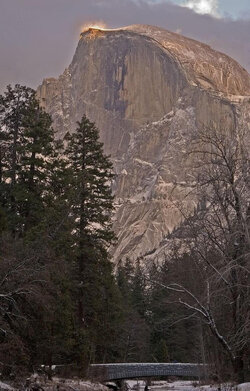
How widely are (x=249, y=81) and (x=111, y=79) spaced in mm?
40622

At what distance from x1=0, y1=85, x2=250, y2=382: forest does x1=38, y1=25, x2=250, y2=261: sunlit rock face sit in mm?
134365

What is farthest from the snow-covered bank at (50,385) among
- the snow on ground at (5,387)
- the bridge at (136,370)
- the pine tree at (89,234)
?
the bridge at (136,370)

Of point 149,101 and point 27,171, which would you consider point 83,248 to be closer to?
point 27,171

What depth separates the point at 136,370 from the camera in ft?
121

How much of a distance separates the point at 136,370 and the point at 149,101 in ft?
520

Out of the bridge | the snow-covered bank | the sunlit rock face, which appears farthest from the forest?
the sunlit rock face

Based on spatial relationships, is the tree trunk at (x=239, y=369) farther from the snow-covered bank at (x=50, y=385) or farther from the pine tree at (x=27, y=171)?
the pine tree at (x=27, y=171)

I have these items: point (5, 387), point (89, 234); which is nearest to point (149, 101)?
point (89, 234)

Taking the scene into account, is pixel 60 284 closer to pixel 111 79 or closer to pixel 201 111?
pixel 201 111

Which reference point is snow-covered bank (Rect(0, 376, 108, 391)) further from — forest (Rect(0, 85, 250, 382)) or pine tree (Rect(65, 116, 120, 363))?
pine tree (Rect(65, 116, 120, 363))

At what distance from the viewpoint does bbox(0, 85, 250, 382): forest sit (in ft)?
58.0

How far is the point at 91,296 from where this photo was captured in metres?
29.8

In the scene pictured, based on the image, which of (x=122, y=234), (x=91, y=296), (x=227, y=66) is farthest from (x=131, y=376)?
(x=227, y=66)

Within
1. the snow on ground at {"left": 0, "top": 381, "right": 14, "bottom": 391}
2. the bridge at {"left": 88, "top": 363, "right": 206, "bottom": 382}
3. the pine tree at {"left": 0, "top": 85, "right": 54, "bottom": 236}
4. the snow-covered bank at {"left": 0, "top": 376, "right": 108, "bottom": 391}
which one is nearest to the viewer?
the snow on ground at {"left": 0, "top": 381, "right": 14, "bottom": 391}
